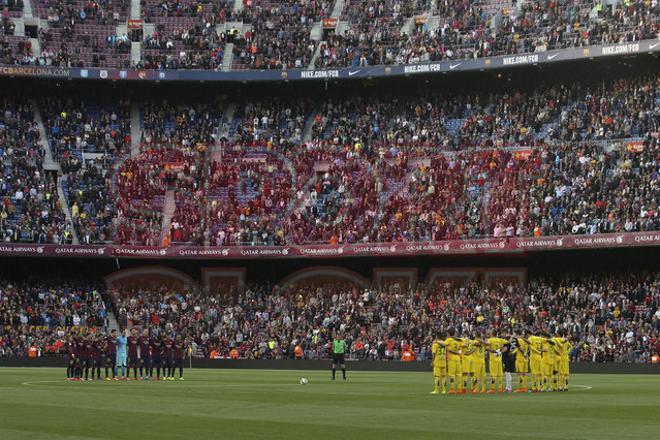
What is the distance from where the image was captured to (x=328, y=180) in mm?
63562

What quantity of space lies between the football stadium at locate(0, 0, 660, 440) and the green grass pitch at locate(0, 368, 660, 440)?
14961 mm

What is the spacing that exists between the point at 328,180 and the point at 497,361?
112 feet

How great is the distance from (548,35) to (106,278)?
26386 mm

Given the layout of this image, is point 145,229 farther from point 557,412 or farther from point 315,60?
point 557,412

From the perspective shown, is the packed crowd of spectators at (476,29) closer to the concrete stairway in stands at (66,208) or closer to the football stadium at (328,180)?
the football stadium at (328,180)

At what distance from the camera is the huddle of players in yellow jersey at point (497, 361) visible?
96.9ft

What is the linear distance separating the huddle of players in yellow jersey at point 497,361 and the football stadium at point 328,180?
1539cm

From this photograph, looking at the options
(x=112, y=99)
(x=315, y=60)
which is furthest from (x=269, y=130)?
(x=112, y=99)

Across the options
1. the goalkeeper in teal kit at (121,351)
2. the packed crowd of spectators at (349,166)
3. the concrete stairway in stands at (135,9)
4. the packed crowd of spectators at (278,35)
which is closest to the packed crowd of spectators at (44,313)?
the packed crowd of spectators at (349,166)

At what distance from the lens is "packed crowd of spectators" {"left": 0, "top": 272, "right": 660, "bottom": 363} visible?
5069 cm

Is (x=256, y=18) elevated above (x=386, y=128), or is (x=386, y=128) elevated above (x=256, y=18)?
(x=256, y=18)

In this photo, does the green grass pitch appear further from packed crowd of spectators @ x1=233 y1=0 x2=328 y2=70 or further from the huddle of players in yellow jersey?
packed crowd of spectators @ x1=233 y1=0 x2=328 y2=70

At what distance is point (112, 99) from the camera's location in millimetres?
69812

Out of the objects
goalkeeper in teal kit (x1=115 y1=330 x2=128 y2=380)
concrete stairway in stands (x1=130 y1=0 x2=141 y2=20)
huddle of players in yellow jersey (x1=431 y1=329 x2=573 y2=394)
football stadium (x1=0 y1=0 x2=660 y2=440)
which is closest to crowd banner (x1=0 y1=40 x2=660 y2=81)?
football stadium (x1=0 y1=0 x2=660 y2=440)
